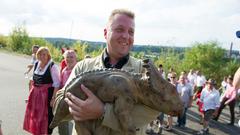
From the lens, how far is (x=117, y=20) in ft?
8.99

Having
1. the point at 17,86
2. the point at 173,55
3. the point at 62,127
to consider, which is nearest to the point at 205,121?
the point at 62,127

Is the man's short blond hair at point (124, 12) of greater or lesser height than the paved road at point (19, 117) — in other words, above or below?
above

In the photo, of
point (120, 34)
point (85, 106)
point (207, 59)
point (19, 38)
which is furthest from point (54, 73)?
point (19, 38)

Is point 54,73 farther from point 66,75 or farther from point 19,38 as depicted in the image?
point 19,38

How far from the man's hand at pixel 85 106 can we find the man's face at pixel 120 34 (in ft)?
1.37

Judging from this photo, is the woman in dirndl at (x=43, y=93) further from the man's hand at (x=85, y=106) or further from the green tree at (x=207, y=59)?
the green tree at (x=207, y=59)

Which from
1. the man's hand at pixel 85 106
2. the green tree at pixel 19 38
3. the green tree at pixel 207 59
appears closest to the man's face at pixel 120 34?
the man's hand at pixel 85 106

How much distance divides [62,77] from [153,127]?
167 inches

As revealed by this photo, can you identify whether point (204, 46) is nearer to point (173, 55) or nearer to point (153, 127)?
point (173, 55)

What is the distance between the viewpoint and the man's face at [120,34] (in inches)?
108

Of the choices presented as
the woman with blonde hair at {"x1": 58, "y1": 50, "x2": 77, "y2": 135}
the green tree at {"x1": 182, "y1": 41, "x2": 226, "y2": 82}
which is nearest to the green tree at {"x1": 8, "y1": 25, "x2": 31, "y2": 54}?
the green tree at {"x1": 182, "y1": 41, "x2": 226, "y2": 82}

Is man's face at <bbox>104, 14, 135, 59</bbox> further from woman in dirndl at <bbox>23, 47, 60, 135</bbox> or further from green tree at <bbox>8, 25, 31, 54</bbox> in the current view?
green tree at <bbox>8, 25, 31, 54</bbox>

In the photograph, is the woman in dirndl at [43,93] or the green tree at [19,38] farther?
the green tree at [19,38]

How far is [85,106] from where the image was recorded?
2531 millimetres
